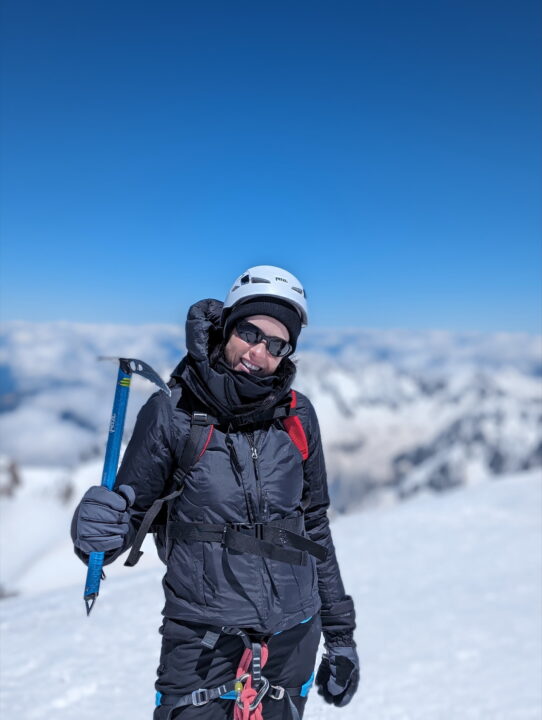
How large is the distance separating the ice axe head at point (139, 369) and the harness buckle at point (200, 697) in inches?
55.1

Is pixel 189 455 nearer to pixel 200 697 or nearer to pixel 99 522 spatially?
pixel 99 522

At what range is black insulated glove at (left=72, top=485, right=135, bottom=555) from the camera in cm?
240

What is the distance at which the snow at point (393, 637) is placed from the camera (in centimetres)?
491

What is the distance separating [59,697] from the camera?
198 inches

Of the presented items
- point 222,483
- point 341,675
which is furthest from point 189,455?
point 341,675

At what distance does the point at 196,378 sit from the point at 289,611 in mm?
1223

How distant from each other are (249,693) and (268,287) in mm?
1973

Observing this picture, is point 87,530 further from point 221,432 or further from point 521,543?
point 521,543

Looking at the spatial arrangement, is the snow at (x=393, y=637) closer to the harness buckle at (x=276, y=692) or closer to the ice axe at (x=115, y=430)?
the harness buckle at (x=276, y=692)

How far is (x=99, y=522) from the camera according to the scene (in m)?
2.42

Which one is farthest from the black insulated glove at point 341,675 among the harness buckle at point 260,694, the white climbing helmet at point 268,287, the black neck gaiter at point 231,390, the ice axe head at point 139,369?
the white climbing helmet at point 268,287

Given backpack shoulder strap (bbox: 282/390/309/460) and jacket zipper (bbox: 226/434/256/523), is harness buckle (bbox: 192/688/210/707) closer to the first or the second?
jacket zipper (bbox: 226/434/256/523)

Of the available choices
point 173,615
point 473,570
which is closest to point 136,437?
point 173,615

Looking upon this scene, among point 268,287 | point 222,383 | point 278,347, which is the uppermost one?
point 268,287
